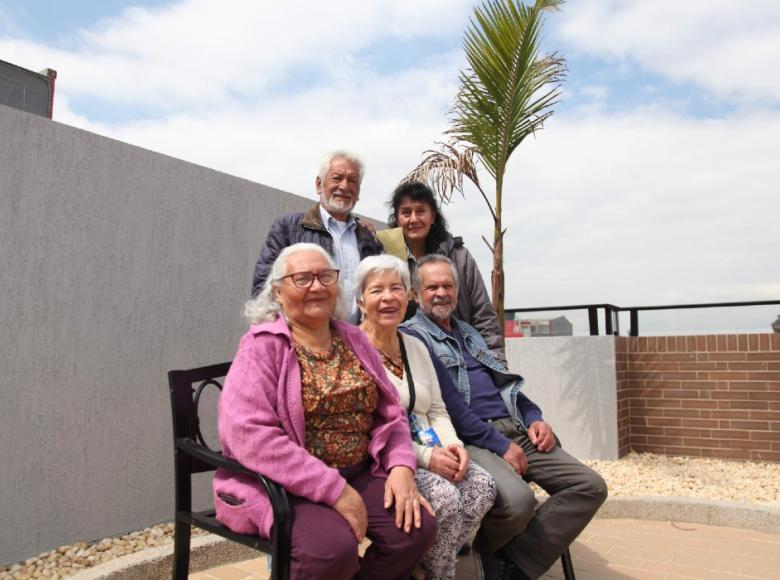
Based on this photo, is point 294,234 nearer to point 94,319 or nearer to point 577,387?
point 94,319

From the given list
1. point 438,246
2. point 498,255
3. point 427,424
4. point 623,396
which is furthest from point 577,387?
point 427,424

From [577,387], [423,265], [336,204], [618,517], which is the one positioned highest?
[336,204]

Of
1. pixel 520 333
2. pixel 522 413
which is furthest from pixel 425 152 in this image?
pixel 522 413

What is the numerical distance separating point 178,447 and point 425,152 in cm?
436

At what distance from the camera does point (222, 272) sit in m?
4.18

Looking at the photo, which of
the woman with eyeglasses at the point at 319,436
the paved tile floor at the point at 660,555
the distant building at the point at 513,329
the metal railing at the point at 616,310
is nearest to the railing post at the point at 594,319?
the metal railing at the point at 616,310

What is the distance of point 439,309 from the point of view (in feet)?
9.89

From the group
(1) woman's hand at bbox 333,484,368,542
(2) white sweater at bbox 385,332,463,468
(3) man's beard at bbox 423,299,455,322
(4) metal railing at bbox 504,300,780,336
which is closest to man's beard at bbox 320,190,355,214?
(3) man's beard at bbox 423,299,455,322

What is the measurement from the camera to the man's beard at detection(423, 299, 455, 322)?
301 cm

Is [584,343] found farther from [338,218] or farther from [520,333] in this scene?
[338,218]

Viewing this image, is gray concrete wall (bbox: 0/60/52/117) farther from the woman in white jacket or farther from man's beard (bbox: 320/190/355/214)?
the woman in white jacket

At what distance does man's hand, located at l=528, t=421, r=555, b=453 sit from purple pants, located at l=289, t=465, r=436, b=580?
0.99 meters

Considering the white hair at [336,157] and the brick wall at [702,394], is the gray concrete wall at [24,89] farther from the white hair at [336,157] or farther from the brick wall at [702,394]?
the brick wall at [702,394]

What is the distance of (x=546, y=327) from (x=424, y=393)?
4299 millimetres
